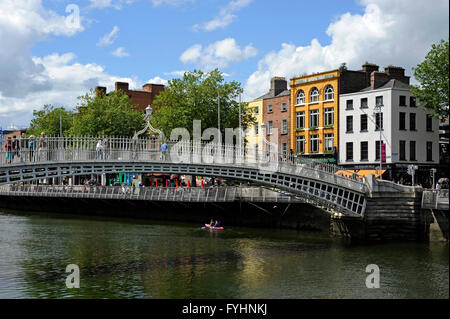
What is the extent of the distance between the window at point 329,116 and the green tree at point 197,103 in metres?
8.02

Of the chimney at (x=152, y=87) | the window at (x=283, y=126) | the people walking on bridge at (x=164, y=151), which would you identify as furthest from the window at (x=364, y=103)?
the chimney at (x=152, y=87)

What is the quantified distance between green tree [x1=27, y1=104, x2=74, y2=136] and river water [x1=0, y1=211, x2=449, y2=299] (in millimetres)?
36266

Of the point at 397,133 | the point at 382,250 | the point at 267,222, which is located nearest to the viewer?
the point at 382,250

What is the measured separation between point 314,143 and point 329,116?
9.29ft

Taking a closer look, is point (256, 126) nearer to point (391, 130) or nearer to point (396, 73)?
point (396, 73)

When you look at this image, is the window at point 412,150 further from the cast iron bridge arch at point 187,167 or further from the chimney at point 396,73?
the cast iron bridge arch at point 187,167

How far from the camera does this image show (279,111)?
186 ft

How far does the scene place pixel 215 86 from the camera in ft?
160

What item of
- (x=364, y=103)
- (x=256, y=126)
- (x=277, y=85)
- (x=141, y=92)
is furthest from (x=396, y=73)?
(x=141, y=92)

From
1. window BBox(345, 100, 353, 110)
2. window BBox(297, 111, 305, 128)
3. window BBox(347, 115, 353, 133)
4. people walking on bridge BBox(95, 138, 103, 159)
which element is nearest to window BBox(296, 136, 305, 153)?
window BBox(297, 111, 305, 128)

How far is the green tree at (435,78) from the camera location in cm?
3853

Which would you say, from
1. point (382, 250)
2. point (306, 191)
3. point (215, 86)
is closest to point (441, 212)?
point (382, 250)
